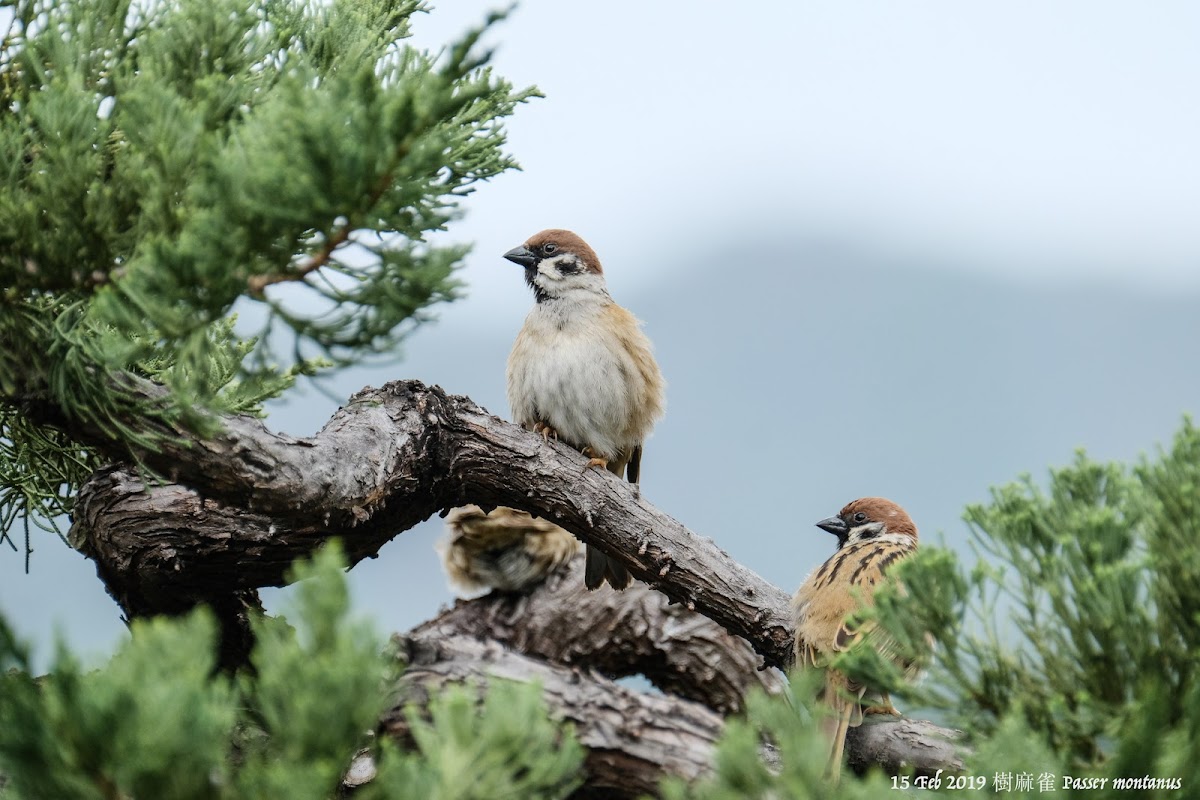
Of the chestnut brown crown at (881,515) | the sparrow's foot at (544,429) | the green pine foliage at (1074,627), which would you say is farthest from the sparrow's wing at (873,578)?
the green pine foliage at (1074,627)

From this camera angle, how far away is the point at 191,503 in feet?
9.91

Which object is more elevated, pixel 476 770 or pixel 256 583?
pixel 256 583

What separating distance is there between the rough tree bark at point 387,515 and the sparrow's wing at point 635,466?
92 cm

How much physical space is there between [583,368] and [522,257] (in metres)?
0.56

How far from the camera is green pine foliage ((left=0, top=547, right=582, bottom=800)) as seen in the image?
3.98 ft

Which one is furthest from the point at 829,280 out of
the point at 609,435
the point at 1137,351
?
the point at 609,435

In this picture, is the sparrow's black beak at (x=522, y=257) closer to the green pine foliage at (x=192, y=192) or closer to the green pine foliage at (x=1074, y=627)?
the green pine foliage at (x=192, y=192)

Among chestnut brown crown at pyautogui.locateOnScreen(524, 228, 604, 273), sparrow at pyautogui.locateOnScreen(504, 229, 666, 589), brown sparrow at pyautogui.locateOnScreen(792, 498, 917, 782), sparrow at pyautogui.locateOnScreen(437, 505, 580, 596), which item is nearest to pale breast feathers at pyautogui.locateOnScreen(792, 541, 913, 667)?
brown sparrow at pyautogui.locateOnScreen(792, 498, 917, 782)

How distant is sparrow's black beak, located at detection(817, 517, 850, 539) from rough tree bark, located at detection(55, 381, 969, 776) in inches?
32.7

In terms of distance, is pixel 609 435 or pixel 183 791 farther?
pixel 609 435

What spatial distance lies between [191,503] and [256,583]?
0.92 ft

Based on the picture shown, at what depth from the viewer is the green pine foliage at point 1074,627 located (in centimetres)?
145

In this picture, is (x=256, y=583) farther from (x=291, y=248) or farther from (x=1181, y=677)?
(x=1181, y=677)

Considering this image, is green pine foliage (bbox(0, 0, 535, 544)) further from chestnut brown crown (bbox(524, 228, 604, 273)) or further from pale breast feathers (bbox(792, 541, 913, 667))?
chestnut brown crown (bbox(524, 228, 604, 273))
